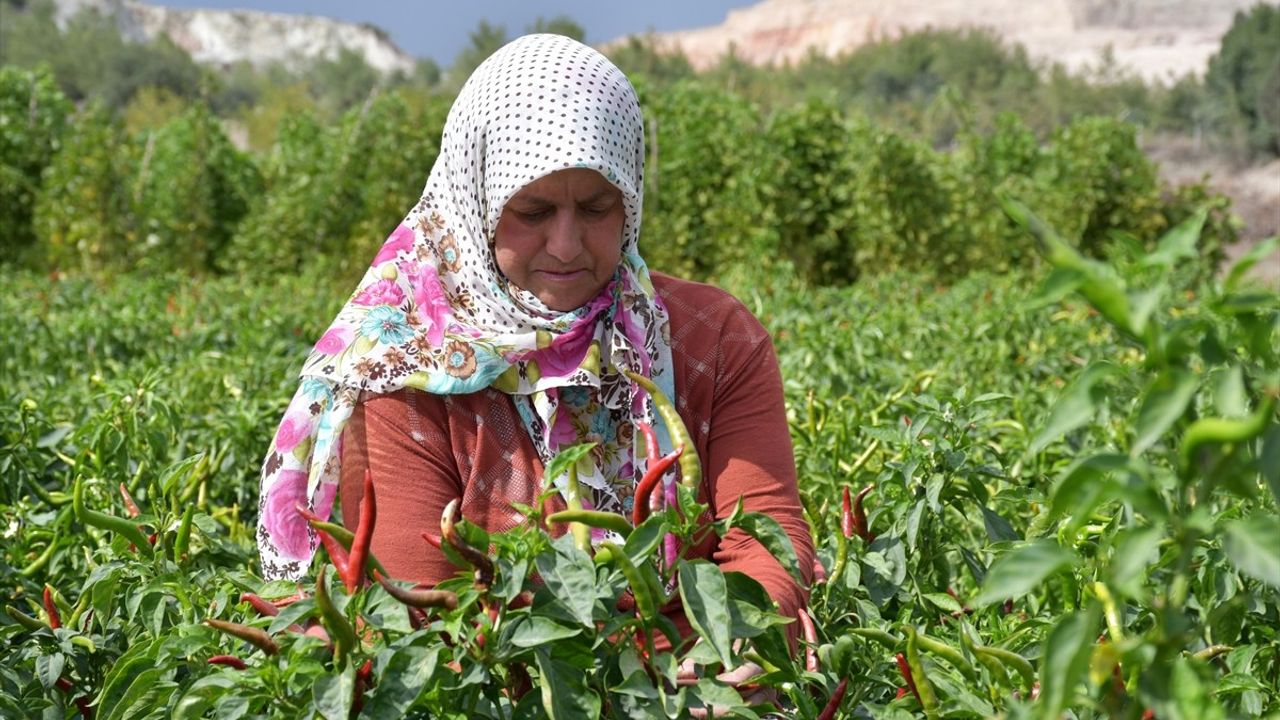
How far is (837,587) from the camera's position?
1536 millimetres

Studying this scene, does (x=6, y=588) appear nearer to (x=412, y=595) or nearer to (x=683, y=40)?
(x=412, y=595)

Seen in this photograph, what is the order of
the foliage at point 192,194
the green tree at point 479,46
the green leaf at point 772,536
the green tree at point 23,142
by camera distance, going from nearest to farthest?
the green leaf at point 772,536, the foliage at point 192,194, the green tree at point 23,142, the green tree at point 479,46

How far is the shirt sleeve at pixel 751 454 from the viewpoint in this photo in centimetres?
159

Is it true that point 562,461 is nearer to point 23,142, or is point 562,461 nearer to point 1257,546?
point 1257,546

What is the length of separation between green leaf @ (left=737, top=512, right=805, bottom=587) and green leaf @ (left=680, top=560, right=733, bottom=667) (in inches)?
2.8

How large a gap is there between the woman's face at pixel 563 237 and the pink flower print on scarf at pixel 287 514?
1.28 feet

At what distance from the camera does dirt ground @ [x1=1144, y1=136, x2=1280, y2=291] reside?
16.8 m

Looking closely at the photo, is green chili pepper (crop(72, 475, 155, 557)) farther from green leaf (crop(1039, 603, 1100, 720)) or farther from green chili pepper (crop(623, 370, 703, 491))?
green leaf (crop(1039, 603, 1100, 720))

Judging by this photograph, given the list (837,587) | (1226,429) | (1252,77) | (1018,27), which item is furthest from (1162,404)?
(1018,27)

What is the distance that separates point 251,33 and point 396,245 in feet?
240

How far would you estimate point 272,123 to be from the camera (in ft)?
101

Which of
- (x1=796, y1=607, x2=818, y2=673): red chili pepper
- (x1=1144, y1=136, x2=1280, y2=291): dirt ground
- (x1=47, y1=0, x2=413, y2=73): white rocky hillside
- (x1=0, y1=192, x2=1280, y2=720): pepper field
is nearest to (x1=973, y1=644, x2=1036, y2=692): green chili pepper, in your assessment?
(x1=0, y1=192, x2=1280, y2=720): pepper field

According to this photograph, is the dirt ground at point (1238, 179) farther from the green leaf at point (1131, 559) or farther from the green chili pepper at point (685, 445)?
the green leaf at point (1131, 559)

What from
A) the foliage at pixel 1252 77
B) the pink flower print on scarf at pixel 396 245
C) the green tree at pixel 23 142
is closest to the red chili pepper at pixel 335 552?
the pink flower print on scarf at pixel 396 245
